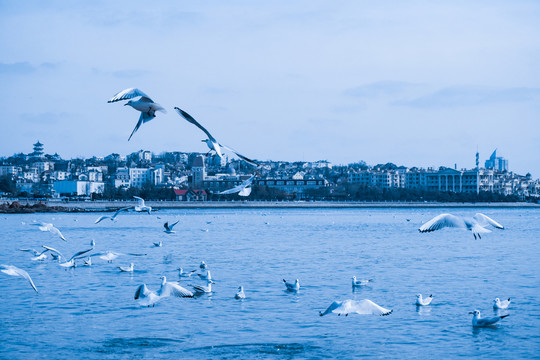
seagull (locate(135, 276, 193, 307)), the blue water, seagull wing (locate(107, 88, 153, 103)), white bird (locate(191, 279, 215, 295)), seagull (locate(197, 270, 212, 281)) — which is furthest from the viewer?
seagull (locate(197, 270, 212, 281))

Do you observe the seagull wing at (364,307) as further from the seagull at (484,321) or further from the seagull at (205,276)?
the seagull at (205,276)

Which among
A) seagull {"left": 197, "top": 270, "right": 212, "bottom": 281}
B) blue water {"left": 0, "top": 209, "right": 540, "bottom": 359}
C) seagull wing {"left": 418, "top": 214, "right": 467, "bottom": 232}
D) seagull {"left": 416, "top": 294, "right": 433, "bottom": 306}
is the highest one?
seagull wing {"left": 418, "top": 214, "right": 467, "bottom": 232}

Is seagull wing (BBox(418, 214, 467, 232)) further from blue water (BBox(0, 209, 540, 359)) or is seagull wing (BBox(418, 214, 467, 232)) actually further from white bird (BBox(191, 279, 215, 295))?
white bird (BBox(191, 279, 215, 295))

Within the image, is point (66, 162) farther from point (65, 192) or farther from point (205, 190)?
point (205, 190)

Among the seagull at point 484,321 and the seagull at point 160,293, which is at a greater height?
the seagull at point 160,293

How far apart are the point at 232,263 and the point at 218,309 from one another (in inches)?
295

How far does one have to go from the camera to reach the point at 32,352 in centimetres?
1005

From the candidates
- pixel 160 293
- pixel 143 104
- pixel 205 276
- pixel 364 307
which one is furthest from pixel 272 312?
pixel 143 104

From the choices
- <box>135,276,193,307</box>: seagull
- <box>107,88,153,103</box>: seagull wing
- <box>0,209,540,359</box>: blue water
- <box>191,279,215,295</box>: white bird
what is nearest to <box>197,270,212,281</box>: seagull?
<box>0,209,540,359</box>: blue water

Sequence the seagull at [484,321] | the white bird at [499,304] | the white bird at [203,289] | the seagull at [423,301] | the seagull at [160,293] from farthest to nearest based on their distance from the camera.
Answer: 1. the white bird at [203,289]
2. the seagull at [423,301]
3. the white bird at [499,304]
4. the seagull at [160,293]
5. the seagull at [484,321]

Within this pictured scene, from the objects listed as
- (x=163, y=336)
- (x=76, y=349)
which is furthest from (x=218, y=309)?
(x=76, y=349)

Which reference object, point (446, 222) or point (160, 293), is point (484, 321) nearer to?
point (446, 222)

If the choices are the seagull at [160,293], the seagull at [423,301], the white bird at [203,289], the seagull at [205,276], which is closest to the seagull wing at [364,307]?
the seagull at [423,301]

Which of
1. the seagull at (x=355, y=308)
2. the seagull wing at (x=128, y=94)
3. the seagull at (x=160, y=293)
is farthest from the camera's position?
the seagull at (x=160, y=293)
